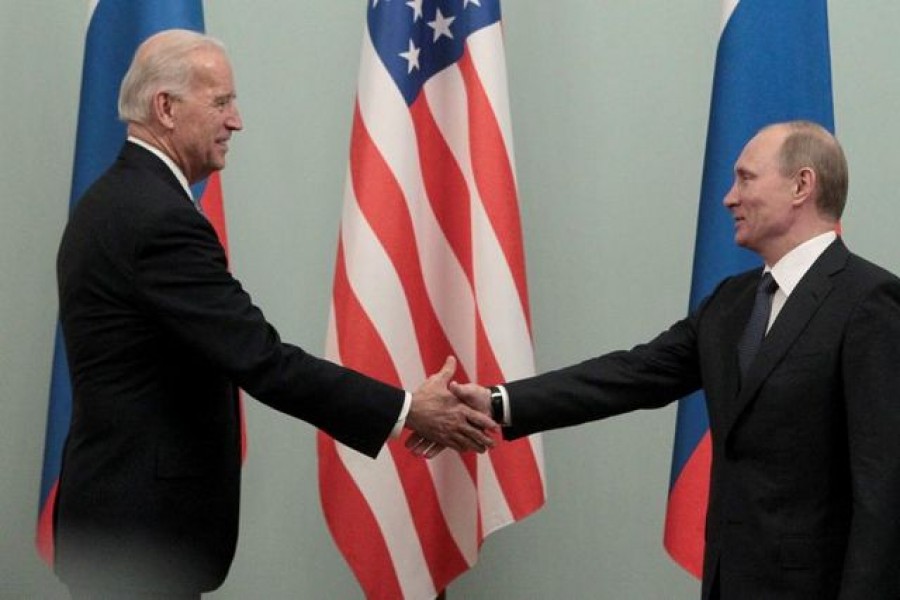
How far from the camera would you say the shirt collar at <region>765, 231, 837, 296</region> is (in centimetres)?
246

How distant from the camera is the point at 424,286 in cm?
334

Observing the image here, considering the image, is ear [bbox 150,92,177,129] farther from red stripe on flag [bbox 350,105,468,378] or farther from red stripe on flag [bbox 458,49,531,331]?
red stripe on flag [bbox 458,49,531,331]

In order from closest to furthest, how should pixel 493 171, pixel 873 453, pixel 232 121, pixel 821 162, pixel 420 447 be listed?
pixel 873 453 < pixel 821 162 < pixel 232 121 < pixel 420 447 < pixel 493 171

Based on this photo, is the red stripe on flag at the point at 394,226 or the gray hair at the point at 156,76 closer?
the gray hair at the point at 156,76

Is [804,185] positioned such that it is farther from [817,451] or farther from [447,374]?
[447,374]

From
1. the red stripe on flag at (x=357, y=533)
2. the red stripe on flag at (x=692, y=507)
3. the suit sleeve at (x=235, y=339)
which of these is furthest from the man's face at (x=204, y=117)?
the red stripe on flag at (x=692, y=507)

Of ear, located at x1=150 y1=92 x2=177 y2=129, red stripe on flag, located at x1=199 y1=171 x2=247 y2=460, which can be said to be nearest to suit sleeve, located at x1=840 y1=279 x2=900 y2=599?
ear, located at x1=150 y1=92 x2=177 y2=129

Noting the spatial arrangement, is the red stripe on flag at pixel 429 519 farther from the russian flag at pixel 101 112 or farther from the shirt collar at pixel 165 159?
the shirt collar at pixel 165 159

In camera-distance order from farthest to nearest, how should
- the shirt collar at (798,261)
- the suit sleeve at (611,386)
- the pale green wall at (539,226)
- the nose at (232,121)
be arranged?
the pale green wall at (539,226), the suit sleeve at (611,386), the nose at (232,121), the shirt collar at (798,261)

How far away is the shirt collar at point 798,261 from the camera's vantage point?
8.07 ft

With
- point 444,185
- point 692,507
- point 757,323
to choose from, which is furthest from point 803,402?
point 444,185

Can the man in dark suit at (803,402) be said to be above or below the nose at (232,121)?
below

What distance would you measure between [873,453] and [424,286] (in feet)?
4.40

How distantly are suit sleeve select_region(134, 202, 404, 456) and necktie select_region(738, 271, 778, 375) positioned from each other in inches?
26.5
